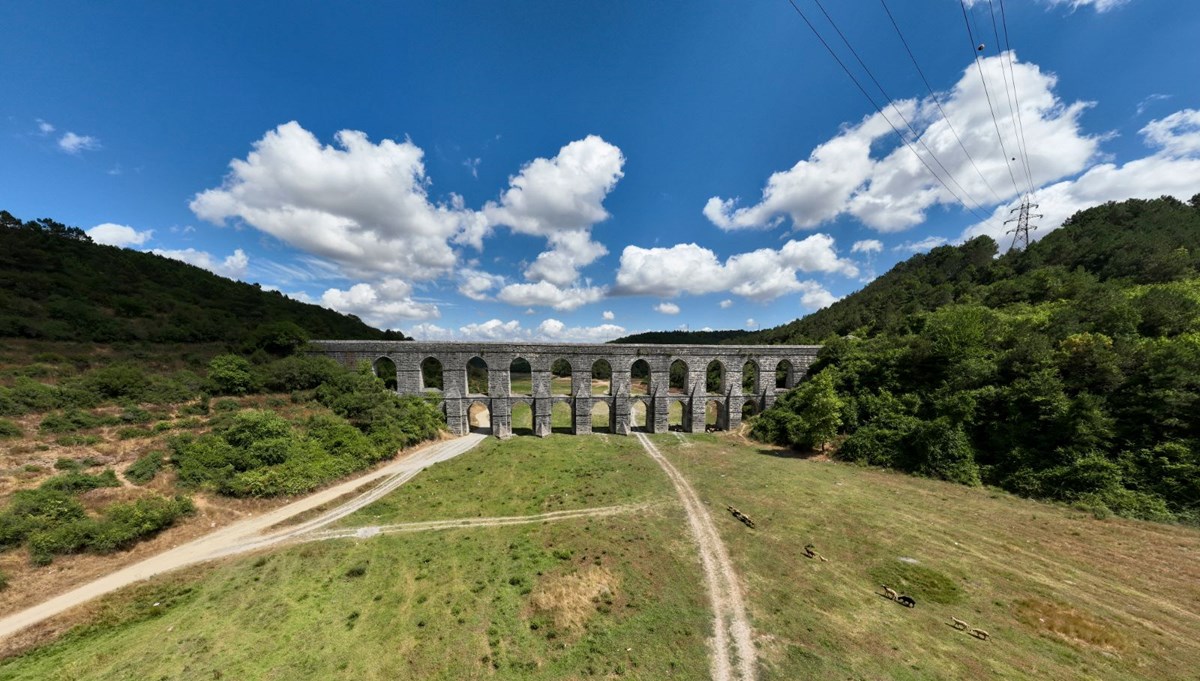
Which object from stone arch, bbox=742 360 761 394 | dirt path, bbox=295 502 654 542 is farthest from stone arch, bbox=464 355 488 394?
dirt path, bbox=295 502 654 542

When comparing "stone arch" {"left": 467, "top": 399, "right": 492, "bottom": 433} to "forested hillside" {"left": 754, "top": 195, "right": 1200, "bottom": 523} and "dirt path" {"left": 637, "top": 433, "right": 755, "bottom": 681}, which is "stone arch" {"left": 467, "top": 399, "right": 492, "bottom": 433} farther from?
"forested hillside" {"left": 754, "top": 195, "right": 1200, "bottom": 523}

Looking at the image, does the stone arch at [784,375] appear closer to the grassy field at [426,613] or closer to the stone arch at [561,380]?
the grassy field at [426,613]

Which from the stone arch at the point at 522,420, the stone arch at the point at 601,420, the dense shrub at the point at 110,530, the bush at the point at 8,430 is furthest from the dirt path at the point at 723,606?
the bush at the point at 8,430

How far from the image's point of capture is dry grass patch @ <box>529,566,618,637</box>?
12.1 meters

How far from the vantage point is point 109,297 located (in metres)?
36.6

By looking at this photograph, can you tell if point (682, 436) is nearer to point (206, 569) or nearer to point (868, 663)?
point (868, 663)

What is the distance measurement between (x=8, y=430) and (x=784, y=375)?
64.2 metres

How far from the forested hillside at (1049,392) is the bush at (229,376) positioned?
47.6 m

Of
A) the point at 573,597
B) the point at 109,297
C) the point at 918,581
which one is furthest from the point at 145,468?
the point at 918,581

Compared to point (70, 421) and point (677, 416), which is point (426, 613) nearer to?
point (70, 421)

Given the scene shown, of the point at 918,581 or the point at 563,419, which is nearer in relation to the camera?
the point at 918,581

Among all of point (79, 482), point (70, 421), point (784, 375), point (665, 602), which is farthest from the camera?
point (784, 375)

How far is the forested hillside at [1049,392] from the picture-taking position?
20.0 m

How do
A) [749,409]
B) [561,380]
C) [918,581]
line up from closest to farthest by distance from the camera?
1. [918,581]
2. [749,409]
3. [561,380]
